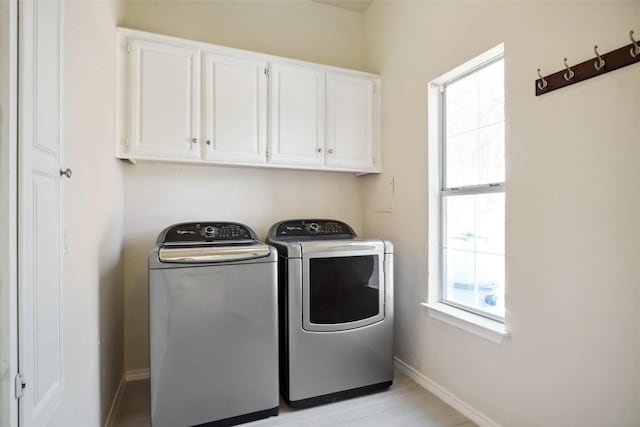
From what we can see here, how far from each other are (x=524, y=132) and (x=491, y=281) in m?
0.84

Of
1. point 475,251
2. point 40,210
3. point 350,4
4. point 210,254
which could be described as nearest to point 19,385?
point 40,210

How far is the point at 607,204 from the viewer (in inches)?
51.1

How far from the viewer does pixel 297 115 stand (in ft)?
8.30

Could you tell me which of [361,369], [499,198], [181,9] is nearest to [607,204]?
[499,198]

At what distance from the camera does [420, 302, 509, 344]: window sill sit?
1758 millimetres

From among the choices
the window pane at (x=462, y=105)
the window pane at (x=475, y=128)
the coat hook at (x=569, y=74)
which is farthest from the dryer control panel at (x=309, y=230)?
the coat hook at (x=569, y=74)

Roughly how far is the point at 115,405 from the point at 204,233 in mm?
1148

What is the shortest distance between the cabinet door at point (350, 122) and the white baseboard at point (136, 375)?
2087 millimetres

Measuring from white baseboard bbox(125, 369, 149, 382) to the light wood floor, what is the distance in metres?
0.14

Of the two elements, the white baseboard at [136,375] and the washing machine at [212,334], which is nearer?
the washing machine at [212,334]

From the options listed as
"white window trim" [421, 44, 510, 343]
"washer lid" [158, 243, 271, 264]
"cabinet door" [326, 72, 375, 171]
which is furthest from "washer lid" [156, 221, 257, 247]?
"white window trim" [421, 44, 510, 343]

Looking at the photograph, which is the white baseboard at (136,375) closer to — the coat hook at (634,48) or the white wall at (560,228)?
the white wall at (560,228)

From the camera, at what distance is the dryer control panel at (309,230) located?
2.50 metres

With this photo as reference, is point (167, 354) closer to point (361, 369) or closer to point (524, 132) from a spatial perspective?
point (361, 369)
